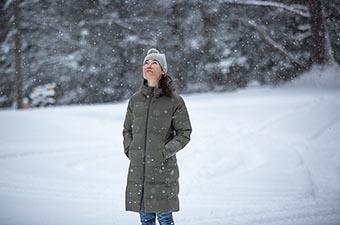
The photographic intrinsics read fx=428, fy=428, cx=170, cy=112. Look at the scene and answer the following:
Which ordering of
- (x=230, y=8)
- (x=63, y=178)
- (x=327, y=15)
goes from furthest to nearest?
(x=230, y=8), (x=327, y=15), (x=63, y=178)

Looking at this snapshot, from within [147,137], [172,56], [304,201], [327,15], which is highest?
[327,15]

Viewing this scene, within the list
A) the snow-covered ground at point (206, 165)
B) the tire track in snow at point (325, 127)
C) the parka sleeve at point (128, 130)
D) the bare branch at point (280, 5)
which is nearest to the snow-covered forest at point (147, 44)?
the bare branch at point (280, 5)

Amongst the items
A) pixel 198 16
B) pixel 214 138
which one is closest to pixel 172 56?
pixel 198 16

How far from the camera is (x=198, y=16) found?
21500mm

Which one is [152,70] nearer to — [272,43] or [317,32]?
[272,43]

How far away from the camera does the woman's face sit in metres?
3.94

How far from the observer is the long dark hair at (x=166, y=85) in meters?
3.90

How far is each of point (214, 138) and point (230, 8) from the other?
467 inches

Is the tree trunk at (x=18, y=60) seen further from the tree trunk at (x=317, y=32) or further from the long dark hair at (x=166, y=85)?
the long dark hair at (x=166, y=85)

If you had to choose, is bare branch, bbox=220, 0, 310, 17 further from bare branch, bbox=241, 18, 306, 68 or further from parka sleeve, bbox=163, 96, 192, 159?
parka sleeve, bbox=163, 96, 192, 159

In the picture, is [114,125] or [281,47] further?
[281,47]

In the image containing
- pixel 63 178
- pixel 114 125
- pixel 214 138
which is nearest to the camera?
pixel 63 178

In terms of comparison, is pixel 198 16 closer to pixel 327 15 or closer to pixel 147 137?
Answer: pixel 327 15

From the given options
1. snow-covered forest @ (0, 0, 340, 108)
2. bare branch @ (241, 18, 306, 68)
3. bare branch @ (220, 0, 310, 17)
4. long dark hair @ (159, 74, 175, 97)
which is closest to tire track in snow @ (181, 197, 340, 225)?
long dark hair @ (159, 74, 175, 97)
